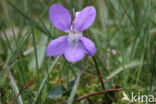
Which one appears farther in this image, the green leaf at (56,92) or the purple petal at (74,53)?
the green leaf at (56,92)

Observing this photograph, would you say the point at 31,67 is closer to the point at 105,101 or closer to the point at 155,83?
the point at 105,101

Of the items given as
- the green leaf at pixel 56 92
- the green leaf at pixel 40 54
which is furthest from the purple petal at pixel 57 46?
the green leaf at pixel 40 54

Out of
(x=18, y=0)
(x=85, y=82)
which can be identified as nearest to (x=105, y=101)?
(x=85, y=82)

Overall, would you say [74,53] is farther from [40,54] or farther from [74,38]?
[40,54]

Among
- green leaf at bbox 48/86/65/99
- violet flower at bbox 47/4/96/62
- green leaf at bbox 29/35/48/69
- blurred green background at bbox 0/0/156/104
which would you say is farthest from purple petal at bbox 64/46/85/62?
green leaf at bbox 29/35/48/69

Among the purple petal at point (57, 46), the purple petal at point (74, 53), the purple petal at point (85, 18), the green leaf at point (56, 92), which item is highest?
the purple petal at point (85, 18)

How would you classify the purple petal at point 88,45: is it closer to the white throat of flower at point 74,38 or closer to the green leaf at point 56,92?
the white throat of flower at point 74,38

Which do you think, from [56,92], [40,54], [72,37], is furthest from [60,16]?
[40,54]
